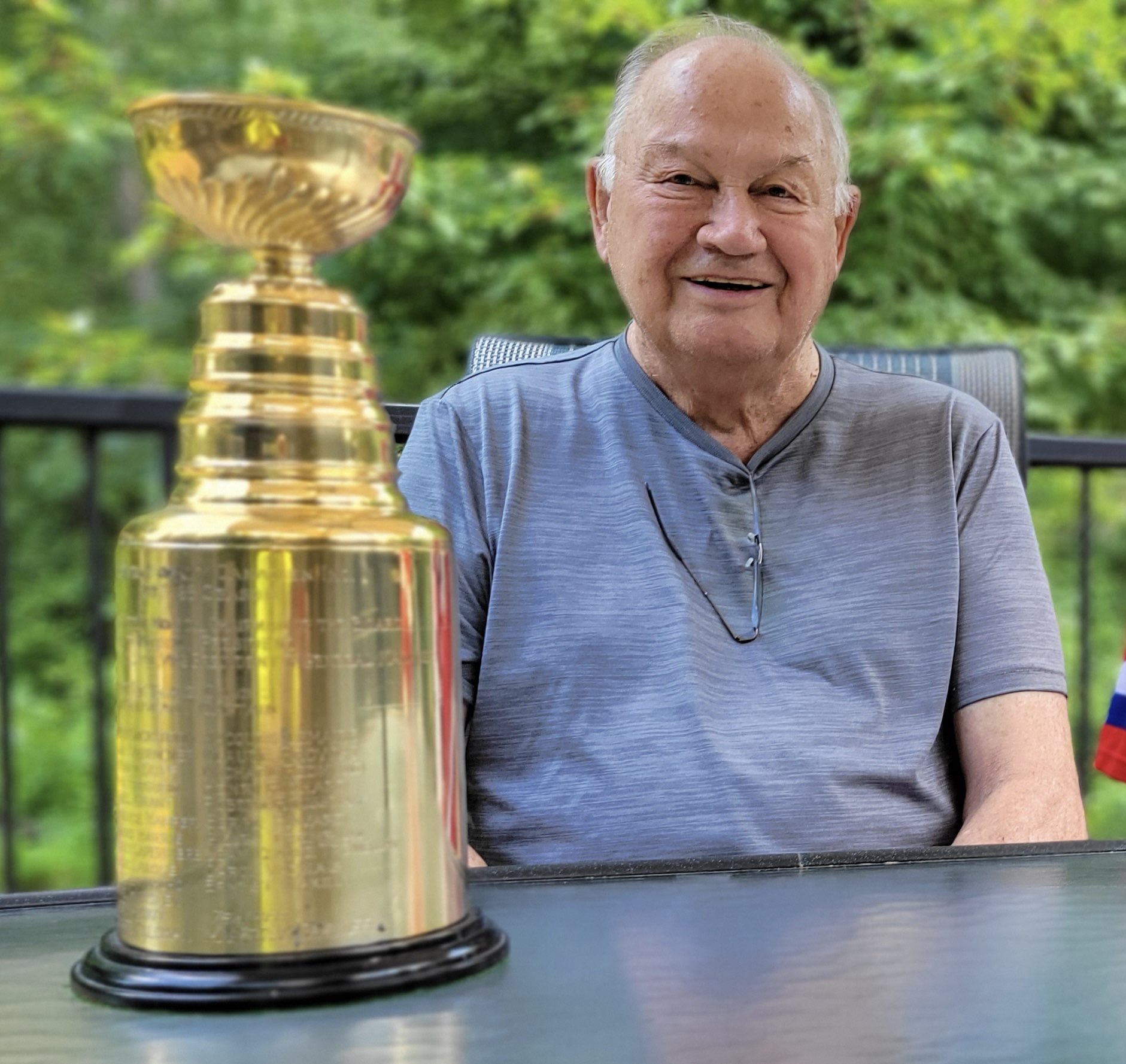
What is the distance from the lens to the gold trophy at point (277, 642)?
626mm

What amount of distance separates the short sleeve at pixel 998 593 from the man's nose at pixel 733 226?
36cm

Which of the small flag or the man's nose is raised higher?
the man's nose

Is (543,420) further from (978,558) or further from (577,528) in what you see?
(978,558)

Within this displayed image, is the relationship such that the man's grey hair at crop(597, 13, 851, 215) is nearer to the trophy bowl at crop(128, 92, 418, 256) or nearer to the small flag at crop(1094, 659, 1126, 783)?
the small flag at crop(1094, 659, 1126, 783)

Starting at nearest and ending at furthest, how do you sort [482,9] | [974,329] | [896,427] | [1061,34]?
[896,427] < [1061,34] < [974,329] < [482,9]

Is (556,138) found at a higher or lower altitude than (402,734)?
higher

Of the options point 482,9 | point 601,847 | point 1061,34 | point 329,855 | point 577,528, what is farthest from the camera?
point 482,9

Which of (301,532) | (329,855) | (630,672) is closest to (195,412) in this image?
(301,532)

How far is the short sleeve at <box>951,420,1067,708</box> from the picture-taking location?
1505 millimetres

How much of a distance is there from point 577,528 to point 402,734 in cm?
90

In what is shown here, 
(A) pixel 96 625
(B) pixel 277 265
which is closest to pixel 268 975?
(B) pixel 277 265

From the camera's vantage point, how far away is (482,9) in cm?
491

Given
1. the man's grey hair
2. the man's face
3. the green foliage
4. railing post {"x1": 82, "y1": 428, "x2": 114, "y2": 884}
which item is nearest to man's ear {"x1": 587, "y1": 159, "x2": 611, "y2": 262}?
the man's grey hair

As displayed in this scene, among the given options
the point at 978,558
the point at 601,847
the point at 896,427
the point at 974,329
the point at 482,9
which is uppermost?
the point at 482,9
